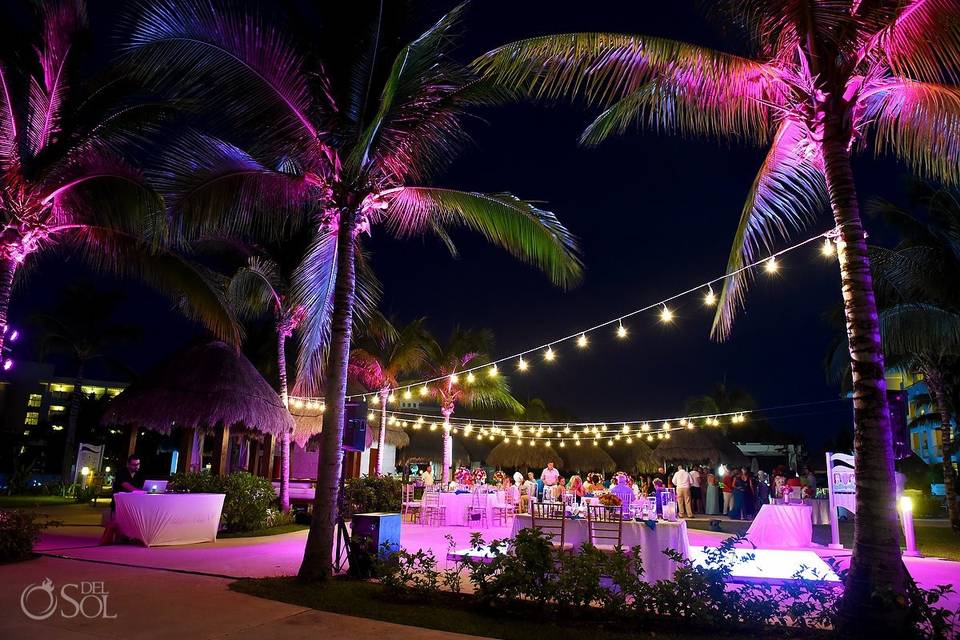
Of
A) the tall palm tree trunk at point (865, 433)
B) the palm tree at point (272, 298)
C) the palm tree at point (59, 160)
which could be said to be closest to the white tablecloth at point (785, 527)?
the tall palm tree trunk at point (865, 433)

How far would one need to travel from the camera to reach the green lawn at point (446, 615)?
16.7ft

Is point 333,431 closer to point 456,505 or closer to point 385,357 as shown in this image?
point 456,505

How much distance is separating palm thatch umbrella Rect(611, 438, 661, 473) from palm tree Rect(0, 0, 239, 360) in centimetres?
2651

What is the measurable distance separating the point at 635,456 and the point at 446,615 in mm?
27987

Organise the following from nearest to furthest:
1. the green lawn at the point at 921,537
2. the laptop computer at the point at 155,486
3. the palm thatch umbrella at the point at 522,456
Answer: the green lawn at the point at 921,537 < the laptop computer at the point at 155,486 < the palm thatch umbrella at the point at 522,456

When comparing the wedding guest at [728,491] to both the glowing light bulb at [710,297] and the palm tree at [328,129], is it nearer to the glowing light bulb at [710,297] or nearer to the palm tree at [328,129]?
the glowing light bulb at [710,297]

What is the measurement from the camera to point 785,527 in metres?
11.9

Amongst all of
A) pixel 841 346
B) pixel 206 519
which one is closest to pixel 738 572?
pixel 206 519

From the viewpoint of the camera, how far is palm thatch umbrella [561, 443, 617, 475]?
104 feet

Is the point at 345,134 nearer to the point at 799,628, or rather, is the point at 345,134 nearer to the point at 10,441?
the point at 799,628

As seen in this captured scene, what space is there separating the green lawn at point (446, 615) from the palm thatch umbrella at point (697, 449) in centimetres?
2029

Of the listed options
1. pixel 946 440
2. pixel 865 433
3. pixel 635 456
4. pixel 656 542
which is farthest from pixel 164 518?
pixel 635 456

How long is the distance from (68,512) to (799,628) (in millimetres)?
17797

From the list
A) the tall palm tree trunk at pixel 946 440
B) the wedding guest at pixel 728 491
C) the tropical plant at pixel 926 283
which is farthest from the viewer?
the wedding guest at pixel 728 491
